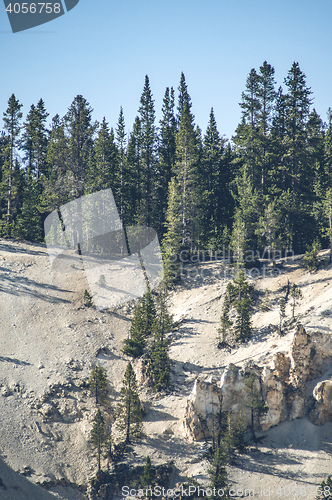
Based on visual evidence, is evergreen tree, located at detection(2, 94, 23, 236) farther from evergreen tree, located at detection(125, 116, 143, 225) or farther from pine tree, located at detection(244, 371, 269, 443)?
pine tree, located at detection(244, 371, 269, 443)

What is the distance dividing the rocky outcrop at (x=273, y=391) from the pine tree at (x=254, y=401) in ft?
0.73

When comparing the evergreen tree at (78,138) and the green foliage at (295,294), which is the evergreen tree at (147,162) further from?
the green foliage at (295,294)

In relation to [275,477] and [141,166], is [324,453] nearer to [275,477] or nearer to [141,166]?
[275,477]

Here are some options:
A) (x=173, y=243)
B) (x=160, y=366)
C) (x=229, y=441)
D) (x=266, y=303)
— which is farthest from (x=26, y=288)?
(x=229, y=441)

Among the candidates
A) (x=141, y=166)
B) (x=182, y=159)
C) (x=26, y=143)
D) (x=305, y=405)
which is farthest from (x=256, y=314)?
(x=26, y=143)

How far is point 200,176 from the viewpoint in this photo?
5356 centimetres

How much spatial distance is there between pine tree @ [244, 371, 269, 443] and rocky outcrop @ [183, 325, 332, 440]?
0.22 meters

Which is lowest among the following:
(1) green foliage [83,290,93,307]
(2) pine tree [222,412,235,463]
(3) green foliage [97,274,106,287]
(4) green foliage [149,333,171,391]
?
(2) pine tree [222,412,235,463]

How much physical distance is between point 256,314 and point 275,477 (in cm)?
1385

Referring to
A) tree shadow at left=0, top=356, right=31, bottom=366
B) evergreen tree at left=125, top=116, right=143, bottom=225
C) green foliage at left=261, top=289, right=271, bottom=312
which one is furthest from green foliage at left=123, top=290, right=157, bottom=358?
evergreen tree at left=125, top=116, right=143, bottom=225

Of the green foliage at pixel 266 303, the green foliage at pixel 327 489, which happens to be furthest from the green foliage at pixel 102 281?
the green foliage at pixel 327 489

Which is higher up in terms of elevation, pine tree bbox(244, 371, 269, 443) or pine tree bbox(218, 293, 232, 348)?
pine tree bbox(218, 293, 232, 348)

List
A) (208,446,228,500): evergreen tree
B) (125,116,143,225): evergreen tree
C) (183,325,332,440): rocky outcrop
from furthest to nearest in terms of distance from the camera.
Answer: (125,116,143,225): evergreen tree < (183,325,332,440): rocky outcrop < (208,446,228,500): evergreen tree

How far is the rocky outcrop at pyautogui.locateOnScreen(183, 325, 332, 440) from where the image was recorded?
3120 cm
